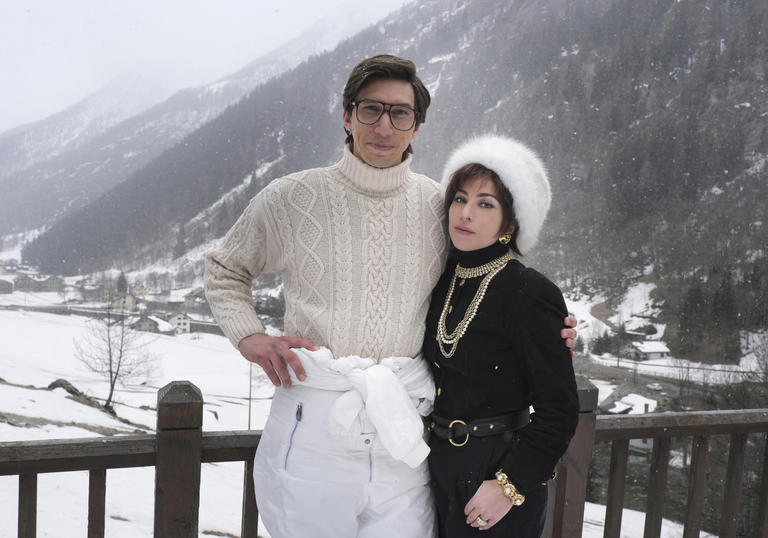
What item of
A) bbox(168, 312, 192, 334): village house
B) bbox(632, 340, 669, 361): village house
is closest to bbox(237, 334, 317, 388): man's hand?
bbox(632, 340, 669, 361): village house

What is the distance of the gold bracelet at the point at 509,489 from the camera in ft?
4.73

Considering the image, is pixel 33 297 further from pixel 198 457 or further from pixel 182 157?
pixel 198 457

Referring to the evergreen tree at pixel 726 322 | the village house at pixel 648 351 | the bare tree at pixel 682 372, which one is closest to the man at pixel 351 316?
the bare tree at pixel 682 372

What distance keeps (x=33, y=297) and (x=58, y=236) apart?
37.9 metres

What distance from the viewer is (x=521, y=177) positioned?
155 centimetres

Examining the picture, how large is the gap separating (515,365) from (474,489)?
36 cm

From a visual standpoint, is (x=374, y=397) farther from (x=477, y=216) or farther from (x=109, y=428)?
(x=109, y=428)

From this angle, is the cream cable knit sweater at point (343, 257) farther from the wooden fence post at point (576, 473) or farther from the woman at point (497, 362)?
the wooden fence post at point (576, 473)

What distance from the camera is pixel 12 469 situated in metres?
1.79

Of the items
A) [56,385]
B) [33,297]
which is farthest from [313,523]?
[33,297]

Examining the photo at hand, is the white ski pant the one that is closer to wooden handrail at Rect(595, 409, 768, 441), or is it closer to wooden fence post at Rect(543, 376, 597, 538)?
wooden fence post at Rect(543, 376, 597, 538)

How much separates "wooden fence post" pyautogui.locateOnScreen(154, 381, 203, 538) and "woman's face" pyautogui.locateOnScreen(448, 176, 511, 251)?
1047 mm

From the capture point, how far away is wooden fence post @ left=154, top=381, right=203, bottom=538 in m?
1.86

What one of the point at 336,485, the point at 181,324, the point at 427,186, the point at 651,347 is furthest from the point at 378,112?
the point at 181,324
